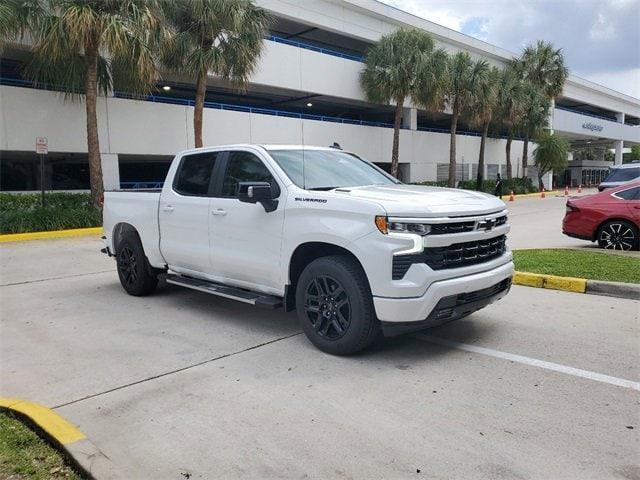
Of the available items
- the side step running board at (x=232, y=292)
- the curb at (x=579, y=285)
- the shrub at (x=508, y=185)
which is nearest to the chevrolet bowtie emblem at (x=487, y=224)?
the side step running board at (x=232, y=292)

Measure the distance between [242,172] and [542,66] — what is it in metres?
39.4

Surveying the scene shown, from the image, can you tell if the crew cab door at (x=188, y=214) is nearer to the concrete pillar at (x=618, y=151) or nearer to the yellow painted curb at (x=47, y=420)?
the yellow painted curb at (x=47, y=420)

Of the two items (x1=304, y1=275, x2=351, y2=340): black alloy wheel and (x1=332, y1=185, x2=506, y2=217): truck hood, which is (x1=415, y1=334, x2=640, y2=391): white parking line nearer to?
(x1=304, y1=275, x2=351, y2=340): black alloy wheel

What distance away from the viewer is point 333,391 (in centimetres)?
421

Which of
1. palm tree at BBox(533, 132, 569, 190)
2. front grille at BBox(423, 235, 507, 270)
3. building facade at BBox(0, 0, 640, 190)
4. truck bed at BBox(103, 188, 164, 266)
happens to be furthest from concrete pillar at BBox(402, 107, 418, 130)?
front grille at BBox(423, 235, 507, 270)

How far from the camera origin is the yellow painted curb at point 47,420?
3.38 meters

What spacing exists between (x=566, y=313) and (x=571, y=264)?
8.42 feet

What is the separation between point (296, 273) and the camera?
5.33 meters

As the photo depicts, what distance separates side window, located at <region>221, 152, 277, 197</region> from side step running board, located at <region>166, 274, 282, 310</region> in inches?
40.3

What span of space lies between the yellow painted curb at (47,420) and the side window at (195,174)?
3.01 meters

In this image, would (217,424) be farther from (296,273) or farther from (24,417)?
(296,273)

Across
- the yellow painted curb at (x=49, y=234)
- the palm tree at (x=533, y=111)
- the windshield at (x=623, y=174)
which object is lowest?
the yellow painted curb at (x=49, y=234)

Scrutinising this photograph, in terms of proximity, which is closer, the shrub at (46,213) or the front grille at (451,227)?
the front grille at (451,227)

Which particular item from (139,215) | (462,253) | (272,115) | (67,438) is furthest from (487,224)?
(272,115)
